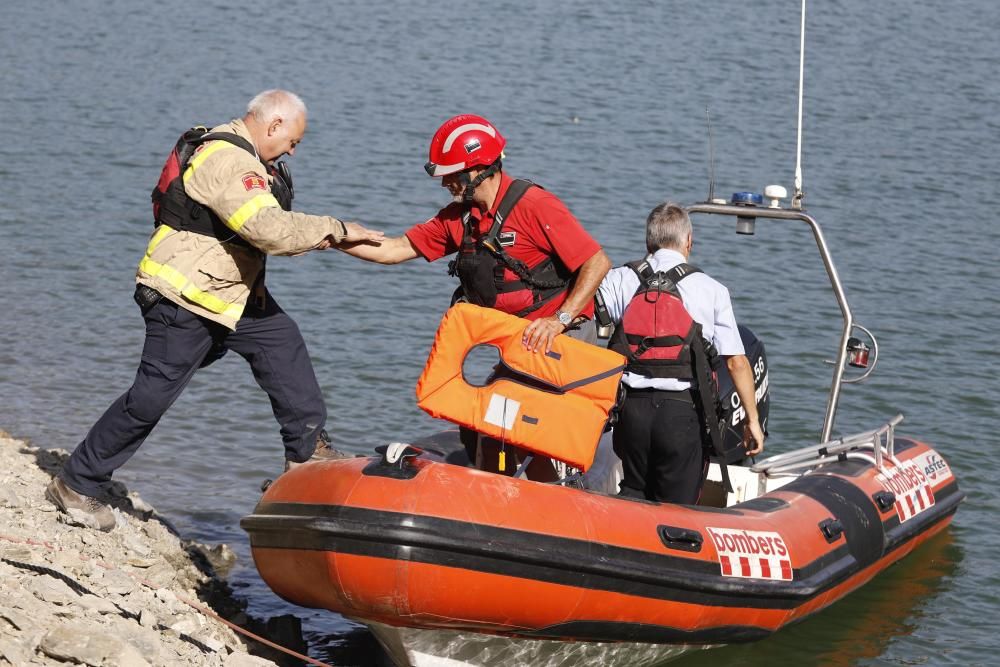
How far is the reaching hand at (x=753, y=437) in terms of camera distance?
16.4 ft

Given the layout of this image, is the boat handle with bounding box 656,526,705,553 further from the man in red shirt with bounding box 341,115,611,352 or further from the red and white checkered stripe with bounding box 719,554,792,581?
the man in red shirt with bounding box 341,115,611,352

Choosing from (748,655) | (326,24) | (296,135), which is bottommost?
(748,655)

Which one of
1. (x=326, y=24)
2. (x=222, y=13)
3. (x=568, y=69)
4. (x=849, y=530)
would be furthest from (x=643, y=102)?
(x=849, y=530)

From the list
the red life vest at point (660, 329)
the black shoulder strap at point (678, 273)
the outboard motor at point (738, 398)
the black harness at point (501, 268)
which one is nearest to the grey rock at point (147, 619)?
the black harness at point (501, 268)

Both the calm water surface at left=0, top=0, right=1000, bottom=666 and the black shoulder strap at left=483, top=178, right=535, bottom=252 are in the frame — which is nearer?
the black shoulder strap at left=483, top=178, right=535, bottom=252

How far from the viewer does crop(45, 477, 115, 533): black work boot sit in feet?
15.9

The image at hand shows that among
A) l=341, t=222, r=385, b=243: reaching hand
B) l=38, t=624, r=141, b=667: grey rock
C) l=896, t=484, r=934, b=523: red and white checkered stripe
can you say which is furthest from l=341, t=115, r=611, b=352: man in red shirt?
l=896, t=484, r=934, b=523: red and white checkered stripe

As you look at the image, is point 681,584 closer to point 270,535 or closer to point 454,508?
point 454,508

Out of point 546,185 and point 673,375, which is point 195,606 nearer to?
point 673,375

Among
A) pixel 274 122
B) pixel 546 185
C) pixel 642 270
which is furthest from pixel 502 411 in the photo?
pixel 546 185

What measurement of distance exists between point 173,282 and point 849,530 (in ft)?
8.66

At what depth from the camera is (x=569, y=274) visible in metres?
4.68

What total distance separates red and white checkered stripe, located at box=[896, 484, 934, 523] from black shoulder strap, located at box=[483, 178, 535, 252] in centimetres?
230

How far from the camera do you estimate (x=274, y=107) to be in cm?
465
